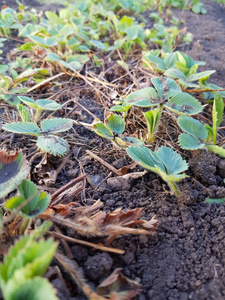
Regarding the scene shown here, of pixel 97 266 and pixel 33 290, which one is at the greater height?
pixel 33 290

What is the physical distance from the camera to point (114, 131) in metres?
1.09

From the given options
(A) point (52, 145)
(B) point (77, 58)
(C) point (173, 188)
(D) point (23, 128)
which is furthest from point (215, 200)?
(B) point (77, 58)

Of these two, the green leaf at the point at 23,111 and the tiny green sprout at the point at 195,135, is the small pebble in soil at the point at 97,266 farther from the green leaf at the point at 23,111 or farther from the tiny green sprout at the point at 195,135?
the green leaf at the point at 23,111

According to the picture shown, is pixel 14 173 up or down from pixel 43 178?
up

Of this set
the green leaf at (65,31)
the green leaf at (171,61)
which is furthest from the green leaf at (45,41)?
the green leaf at (171,61)

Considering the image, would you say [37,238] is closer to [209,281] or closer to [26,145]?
[209,281]

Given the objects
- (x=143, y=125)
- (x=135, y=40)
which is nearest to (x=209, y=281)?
(x=143, y=125)

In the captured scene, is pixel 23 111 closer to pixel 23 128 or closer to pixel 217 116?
pixel 23 128

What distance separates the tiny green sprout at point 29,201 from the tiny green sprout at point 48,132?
10.3 inches

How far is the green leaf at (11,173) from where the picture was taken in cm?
71

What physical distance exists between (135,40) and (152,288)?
1.72 m

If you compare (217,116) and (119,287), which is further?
(217,116)

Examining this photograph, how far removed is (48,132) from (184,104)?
54cm

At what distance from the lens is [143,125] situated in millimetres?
1301
